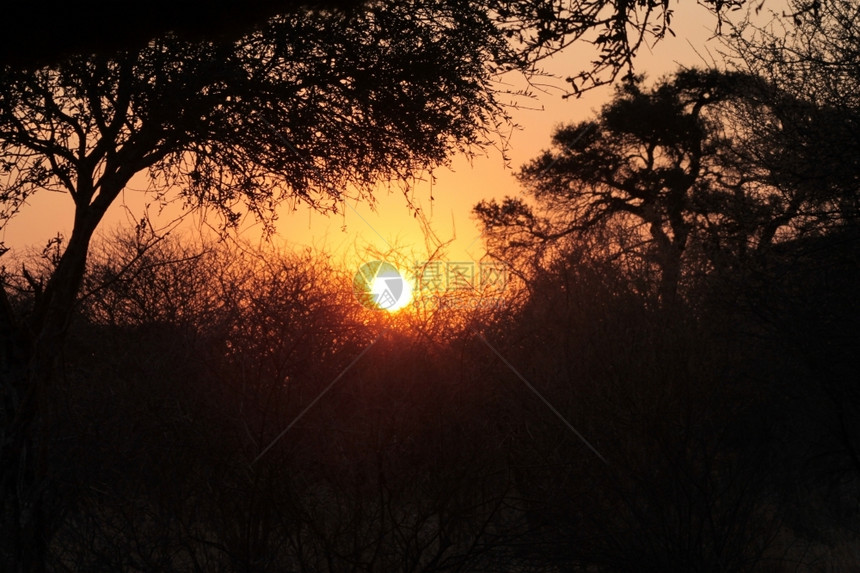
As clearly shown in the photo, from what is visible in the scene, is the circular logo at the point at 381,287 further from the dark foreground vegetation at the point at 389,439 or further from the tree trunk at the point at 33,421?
the tree trunk at the point at 33,421

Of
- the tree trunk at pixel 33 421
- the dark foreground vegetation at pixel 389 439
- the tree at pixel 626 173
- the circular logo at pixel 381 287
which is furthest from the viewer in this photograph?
the tree at pixel 626 173

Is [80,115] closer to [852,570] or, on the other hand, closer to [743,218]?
[743,218]

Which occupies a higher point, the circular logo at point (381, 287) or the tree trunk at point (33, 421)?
the circular logo at point (381, 287)

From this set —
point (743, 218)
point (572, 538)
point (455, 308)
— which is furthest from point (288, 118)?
point (743, 218)

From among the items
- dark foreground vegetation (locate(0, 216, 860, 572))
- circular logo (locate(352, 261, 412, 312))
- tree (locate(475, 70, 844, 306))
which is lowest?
dark foreground vegetation (locate(0, 216, 860, 572))

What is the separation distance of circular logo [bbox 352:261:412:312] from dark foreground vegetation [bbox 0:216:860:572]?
0.48 ft

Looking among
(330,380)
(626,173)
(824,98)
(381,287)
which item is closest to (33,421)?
(330,380)

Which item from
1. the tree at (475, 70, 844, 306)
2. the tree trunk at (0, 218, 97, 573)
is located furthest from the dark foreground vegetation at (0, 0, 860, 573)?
the tree at (475, 70, 844, 306)

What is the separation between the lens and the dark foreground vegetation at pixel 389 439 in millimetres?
5781

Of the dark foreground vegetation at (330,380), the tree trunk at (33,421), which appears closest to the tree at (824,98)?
the dark foreground vegetation at (330,380)

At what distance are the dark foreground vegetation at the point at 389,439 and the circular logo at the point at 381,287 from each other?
0.15 meters

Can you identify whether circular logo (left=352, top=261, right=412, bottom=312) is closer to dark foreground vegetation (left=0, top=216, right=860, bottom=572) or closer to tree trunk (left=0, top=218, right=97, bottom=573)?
dark foreground vegetation (left=0, top=216, right=860, bottom=572)

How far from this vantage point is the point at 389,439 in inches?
237

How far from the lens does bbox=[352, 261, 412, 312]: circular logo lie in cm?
707
